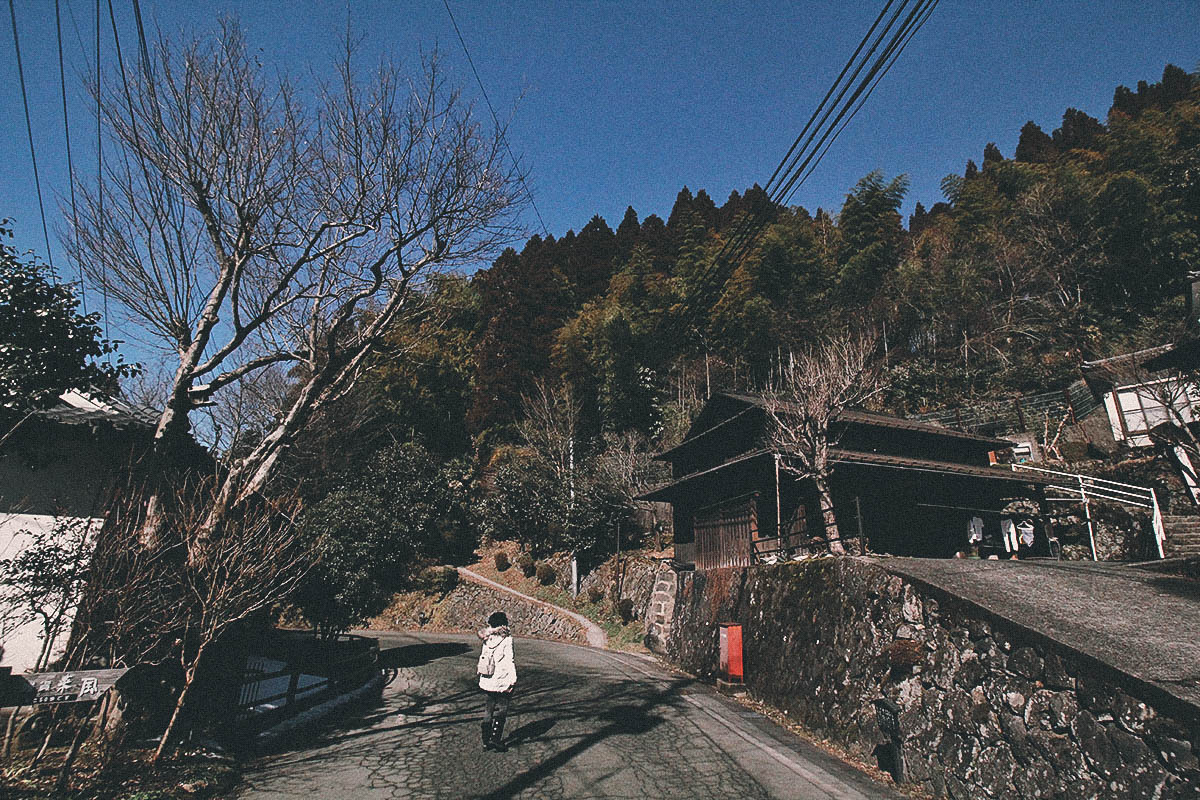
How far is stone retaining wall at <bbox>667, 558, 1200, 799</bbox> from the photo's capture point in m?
4.75

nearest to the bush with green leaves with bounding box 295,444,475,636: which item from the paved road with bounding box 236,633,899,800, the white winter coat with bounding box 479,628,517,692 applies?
the paved road with bounding box 236,633,899,800

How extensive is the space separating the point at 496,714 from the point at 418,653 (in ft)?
33.7

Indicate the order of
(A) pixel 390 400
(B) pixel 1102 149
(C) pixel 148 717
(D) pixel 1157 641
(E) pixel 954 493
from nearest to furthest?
(D) pixel 1157 641, (C) pixel 148 717, (E) pixel 954 493, (A) pixel 390 400, (B) pixel 1102 149

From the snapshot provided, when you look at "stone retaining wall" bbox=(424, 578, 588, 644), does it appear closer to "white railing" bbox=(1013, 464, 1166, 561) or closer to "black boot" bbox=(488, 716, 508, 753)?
"black boot" bbox=(488, 716, 508, 753)

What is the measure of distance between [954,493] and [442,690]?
1635 cm

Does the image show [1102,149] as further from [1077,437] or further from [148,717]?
[148,717]

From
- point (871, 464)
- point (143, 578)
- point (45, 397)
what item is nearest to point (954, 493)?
point (871, 464)

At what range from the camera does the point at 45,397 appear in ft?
22.2

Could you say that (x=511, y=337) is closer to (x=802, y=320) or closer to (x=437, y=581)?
(x=437, y=581)

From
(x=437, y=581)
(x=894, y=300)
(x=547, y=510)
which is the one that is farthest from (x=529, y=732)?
(x=894, y=300)

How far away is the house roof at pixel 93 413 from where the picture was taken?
8.03m

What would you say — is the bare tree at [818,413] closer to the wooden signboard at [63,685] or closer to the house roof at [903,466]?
the house roof at [903,466]

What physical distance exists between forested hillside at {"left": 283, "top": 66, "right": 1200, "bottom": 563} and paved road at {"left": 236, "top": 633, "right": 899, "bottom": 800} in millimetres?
15891

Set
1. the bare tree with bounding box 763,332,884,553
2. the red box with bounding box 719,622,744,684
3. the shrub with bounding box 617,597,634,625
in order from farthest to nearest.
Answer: the shrub with bounding box 617,597,634,625, the bare tree with bounding box 763,332,884,553, the red box with bounding box 719,622,744,684
